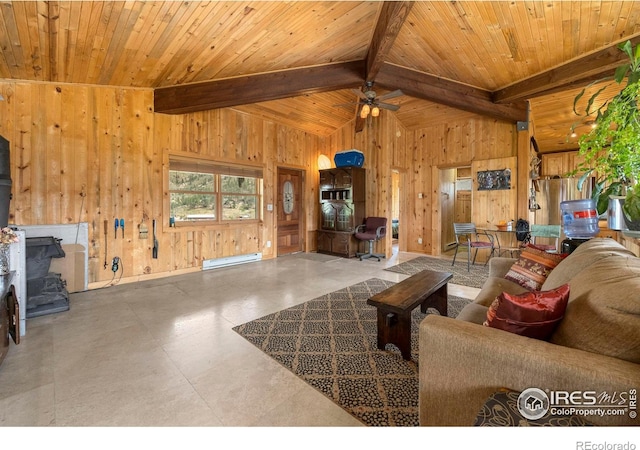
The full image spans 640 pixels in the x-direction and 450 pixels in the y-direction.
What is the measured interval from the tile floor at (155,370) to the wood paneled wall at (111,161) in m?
1.04

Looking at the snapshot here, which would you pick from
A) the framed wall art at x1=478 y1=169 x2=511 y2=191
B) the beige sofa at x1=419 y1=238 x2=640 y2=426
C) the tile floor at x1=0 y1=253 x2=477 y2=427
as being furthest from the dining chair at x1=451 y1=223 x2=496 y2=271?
the beige sofa at x1=419 y1=238 x2=640 y2=426

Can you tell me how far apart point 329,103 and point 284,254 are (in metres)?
3.58

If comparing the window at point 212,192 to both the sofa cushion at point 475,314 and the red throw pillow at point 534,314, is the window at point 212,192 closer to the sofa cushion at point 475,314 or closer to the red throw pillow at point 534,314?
the sofa cushion at point 475,314

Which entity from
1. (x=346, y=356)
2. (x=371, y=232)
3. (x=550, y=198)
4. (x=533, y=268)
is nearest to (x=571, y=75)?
(x=533, y=268)

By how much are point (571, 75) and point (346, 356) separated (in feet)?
15.7

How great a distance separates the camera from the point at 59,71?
10.8 ft

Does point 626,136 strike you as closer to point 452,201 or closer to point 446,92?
point 446,92

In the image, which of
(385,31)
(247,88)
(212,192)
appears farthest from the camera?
(212,192)

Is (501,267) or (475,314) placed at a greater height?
(501,267)

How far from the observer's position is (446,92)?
4.70 meters

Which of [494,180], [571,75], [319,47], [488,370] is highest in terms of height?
[319,47]

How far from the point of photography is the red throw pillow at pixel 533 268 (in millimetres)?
2105

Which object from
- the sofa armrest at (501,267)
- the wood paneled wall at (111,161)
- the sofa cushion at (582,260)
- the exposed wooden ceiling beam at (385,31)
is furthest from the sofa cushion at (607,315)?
the wood paneled wall at (111,161)

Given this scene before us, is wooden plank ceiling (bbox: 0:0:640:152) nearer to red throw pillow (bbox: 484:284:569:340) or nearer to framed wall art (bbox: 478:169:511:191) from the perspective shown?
framed wall art (bbox: 478:169:511:191)
